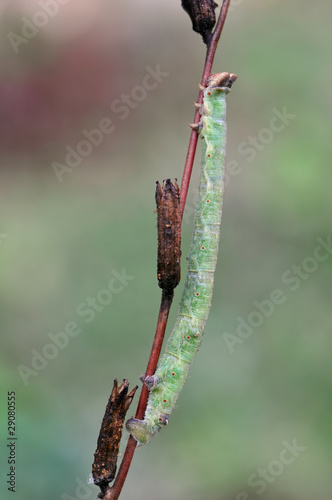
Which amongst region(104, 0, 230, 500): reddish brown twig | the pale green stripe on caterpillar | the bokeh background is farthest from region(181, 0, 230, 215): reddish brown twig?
the bokeh background

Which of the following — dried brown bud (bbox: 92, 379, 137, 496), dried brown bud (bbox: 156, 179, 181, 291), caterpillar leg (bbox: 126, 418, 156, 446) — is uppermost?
dried brown bud (bbox: 156, 179, 181, 291)

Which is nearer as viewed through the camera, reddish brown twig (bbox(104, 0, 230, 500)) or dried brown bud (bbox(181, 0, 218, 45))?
reddish brown twig (bbox(104, 0, 230, 500))

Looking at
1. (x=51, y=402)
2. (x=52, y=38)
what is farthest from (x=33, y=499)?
(x=52, y=38)

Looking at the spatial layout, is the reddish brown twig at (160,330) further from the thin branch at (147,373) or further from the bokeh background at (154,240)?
the bokeh background at (154,240)

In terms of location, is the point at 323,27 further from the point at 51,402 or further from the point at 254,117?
the point at 51,402

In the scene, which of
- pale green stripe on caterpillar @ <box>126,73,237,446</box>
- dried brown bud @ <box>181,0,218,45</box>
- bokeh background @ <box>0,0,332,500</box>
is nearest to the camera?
dried brown bud @ <box>181,0,218,45</box>

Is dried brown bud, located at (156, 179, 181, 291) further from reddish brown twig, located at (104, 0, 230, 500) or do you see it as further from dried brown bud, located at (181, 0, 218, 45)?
dried brown bud, located at (181, 0, 218, 45)
